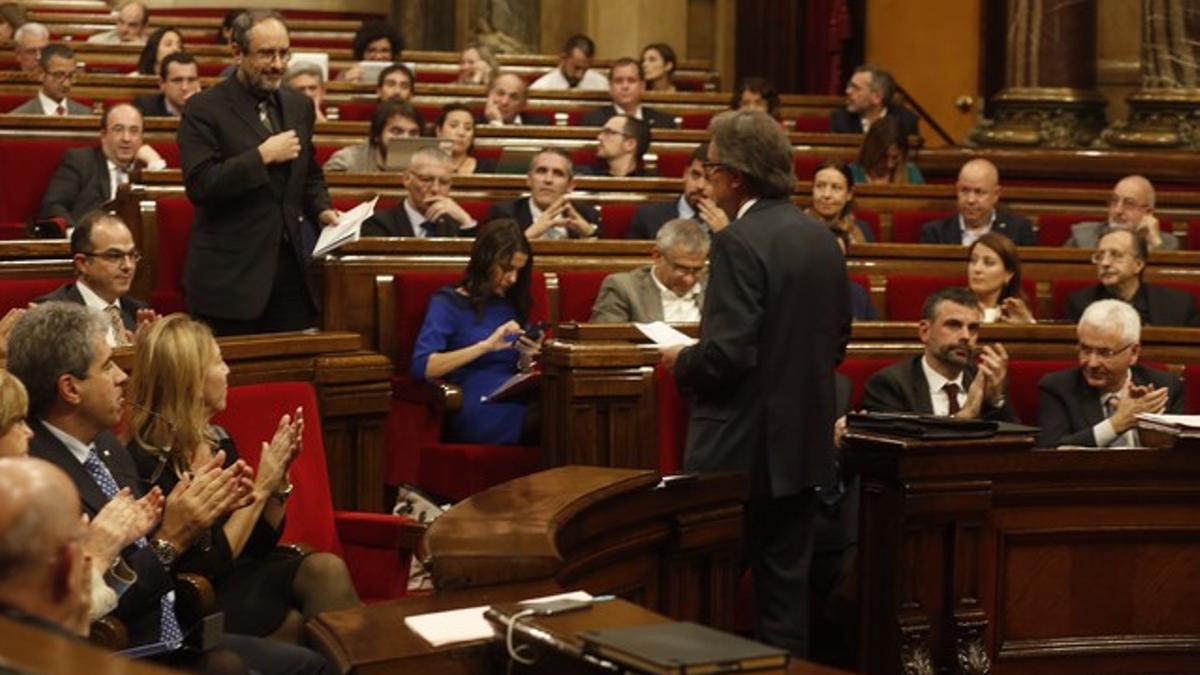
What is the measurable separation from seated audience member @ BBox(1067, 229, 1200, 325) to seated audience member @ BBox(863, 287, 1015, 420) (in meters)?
1.32

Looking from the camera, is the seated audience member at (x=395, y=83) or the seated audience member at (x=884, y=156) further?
the seated audience member at (x=395, y=83)

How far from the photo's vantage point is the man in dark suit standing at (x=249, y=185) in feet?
20.2

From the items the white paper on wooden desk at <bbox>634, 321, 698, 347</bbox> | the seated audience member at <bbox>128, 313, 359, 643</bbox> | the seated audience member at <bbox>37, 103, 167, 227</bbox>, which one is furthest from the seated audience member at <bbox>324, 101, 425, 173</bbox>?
the seated audience member at <bbox>128, 313, 359, 643</bbox>

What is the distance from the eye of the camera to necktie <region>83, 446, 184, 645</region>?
152 inches

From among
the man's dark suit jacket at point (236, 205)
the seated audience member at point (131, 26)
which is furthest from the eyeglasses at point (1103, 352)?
the seated audience member at point (131, 26)

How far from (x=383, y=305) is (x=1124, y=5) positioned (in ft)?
21.0

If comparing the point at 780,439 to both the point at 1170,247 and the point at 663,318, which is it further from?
the point at 1170,247

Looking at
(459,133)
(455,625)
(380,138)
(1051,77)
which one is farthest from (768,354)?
(1051,77)

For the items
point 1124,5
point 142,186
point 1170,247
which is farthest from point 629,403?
point 1124,5

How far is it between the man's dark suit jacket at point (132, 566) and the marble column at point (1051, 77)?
7.26m

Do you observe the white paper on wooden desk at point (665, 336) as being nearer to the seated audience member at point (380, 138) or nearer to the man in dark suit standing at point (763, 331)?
the man in dark suit standing at point (763, 331)

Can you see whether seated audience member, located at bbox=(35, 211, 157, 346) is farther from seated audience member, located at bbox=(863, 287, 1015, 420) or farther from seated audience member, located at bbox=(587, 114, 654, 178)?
seated audience member, located at bbox=(587, 114, 654, 178)

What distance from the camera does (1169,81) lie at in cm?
1026

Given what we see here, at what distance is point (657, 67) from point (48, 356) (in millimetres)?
9194
